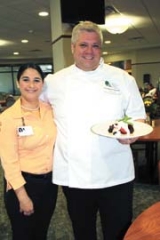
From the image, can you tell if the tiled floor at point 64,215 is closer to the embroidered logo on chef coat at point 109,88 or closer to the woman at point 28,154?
the woman at point 28,154

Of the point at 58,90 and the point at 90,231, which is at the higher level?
the point at 58,90

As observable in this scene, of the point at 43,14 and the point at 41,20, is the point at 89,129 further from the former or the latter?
the point at 41,20

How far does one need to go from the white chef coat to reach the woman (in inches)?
3.1

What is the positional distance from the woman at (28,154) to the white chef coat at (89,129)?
3.1 inches

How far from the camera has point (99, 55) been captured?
1.65 meters

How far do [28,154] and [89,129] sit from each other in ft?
1.15

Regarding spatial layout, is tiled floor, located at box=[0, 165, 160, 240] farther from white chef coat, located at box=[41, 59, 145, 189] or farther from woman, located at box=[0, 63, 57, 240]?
white chef coat, located at box=[41, 59, 145, 189]

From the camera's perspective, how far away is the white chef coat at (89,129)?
1631 millimetres

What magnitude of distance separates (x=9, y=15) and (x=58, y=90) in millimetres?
5367

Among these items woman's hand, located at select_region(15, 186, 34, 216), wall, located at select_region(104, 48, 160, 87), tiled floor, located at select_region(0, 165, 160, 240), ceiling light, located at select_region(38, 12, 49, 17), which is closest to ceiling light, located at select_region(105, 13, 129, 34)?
ceiling light, located at select_region(38, 12, 49, 17)

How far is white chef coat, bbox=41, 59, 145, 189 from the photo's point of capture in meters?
1.63

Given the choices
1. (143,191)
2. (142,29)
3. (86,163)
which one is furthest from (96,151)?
(142,29)

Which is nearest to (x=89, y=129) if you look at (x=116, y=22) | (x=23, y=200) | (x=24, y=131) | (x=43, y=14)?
(x=24, y=131)

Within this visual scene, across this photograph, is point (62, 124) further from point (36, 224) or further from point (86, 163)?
point (36, 224)
